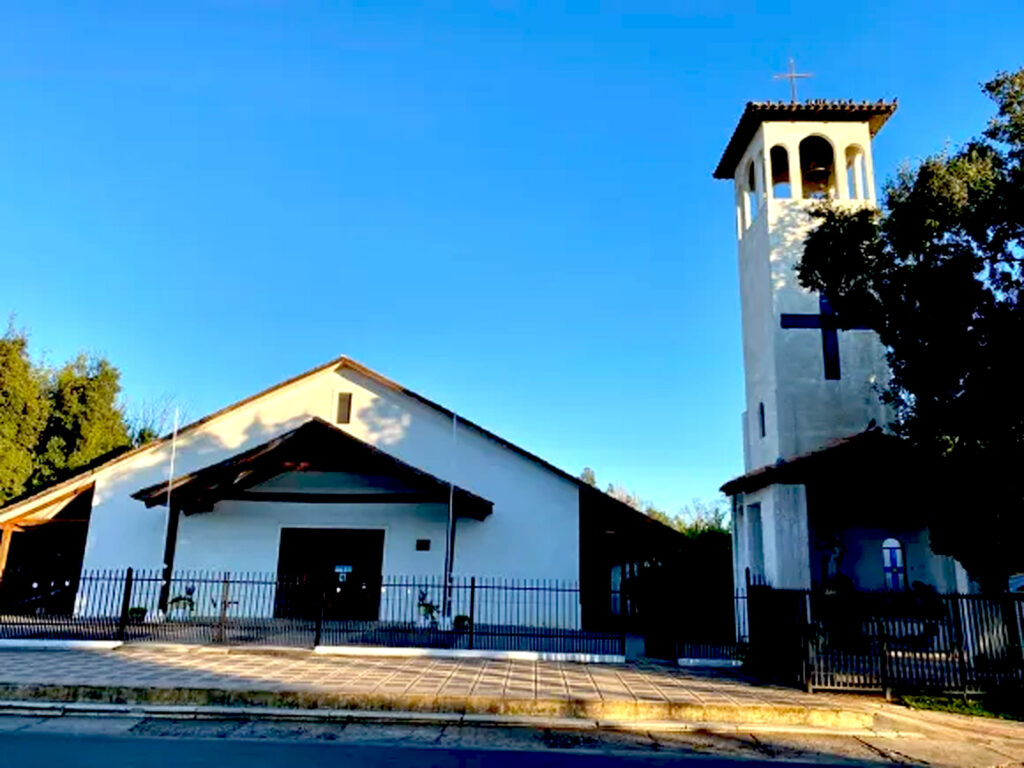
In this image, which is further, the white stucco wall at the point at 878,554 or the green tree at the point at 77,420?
the green tree at the point at 77,420

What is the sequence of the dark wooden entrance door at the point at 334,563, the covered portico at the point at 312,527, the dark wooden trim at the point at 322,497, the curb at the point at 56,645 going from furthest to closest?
the dark wooden entrance door at the point at 334,563 → the covered portico at the point at 312,527 → the dark wooden trim at the point at 322,497 → the curb at the point at 56,645

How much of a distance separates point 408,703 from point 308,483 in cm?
1059

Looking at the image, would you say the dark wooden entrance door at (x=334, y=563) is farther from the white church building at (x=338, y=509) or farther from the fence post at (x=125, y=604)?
the fence post at (x=125, y=604)

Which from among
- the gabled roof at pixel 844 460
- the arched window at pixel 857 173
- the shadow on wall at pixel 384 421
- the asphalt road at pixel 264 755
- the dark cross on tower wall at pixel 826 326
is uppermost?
the arched window at pixel 857 173

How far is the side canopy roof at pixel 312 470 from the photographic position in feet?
54.6

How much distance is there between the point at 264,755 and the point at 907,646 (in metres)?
9.68

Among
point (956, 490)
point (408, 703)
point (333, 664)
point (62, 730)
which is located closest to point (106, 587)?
point (333, 664)

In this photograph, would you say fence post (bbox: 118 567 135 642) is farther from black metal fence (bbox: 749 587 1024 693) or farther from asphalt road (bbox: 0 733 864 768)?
black metal fence (bbox: 749 587 1024 693)

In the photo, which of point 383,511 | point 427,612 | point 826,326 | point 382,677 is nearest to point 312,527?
point 383,511

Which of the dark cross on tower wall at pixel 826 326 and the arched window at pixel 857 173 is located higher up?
the arched window at pixel 857 173

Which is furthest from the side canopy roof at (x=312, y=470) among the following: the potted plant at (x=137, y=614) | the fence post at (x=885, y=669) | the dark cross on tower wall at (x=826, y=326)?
the fence post at (x=885, y=669)

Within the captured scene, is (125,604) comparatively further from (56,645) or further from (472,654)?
(472,654)

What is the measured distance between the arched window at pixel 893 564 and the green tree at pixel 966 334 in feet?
18.2

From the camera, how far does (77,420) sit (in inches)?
913
